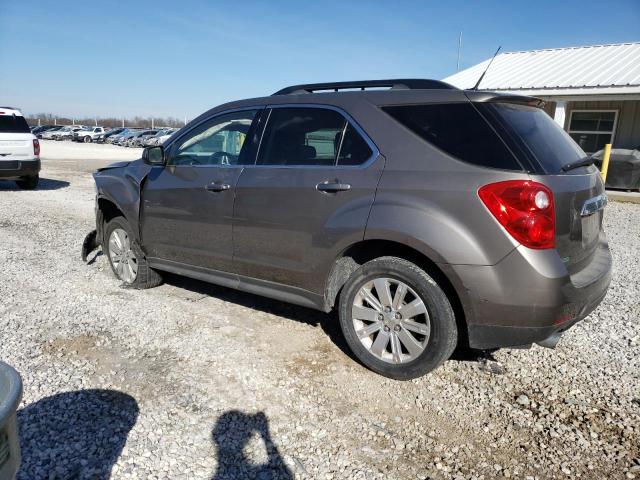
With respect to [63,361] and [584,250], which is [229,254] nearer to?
[63,361]

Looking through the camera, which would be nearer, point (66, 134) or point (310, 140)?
point (310, 140)

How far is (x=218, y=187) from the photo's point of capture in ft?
13.2

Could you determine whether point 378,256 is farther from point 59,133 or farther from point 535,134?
point 59,133

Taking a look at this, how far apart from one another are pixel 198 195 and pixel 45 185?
469 inches

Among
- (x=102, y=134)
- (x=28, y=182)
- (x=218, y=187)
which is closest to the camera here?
(x=218, y=187)

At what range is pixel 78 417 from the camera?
279 centimetres

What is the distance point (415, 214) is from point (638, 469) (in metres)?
1.74

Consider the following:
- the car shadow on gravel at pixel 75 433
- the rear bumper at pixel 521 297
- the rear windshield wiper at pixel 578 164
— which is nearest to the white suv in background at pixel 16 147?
the car shadow on gravel at pixel 75 433

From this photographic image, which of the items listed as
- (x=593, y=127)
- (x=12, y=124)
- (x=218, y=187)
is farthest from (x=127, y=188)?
(x=593, y=127)

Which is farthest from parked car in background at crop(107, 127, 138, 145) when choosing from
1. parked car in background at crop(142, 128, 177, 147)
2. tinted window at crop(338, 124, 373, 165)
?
tinted window at crop(338, 124, 373, 165)

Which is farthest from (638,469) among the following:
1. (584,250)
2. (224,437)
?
(224,437)

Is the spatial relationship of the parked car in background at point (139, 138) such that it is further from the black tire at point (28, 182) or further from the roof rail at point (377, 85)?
the roof rail at point (377, 85)

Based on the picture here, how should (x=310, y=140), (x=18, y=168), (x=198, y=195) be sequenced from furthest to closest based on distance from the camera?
(x=18, y=168)
(x=198, y=195)
(x=310, y=140)

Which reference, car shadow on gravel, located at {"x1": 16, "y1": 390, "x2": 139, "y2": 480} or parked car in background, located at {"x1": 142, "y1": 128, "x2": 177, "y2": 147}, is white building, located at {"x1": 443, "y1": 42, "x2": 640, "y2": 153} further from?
parked car in background, located at {"x1": 142, "y1": 128, "x2": 177, "y2": 147}
